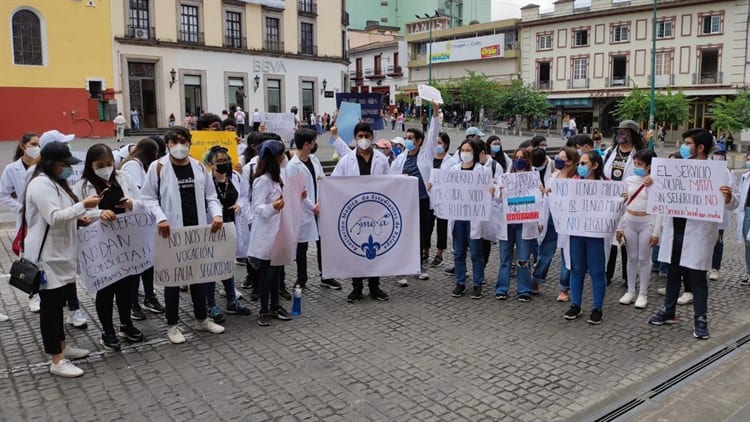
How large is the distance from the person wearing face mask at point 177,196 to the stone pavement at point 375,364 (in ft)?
1.45

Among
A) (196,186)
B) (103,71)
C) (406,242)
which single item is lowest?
(406,242)

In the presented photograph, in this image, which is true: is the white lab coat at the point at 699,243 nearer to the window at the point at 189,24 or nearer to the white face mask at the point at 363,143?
the white face mask at the point at 363,143

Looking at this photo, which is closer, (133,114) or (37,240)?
(37,240)

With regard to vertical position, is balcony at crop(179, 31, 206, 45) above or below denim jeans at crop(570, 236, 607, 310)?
above

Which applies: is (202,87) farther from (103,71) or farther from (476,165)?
(476,165)

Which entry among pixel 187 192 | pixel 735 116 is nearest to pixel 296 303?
pixel 187 192

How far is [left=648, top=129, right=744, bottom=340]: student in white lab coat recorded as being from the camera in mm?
5895

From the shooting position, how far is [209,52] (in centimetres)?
4128

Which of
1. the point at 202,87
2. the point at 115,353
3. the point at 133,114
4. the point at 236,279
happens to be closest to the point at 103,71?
the point at 133,114

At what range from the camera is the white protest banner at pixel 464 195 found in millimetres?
7348

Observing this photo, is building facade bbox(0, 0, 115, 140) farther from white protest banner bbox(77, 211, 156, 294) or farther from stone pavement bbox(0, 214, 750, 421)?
white protest banner bbox(77, 211, 156, 294)

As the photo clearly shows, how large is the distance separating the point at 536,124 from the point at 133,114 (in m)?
32.3

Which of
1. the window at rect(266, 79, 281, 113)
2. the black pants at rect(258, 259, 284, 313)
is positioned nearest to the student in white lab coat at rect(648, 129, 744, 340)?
the black pants at rect(258, 259, 284, 313)

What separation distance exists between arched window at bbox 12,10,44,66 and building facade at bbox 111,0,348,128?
462cm
